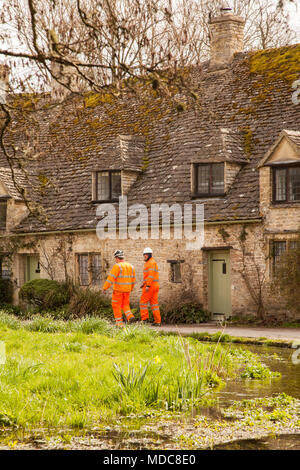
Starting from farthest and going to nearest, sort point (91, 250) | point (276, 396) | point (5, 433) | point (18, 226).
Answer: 1. point (18, 226)
2. point (91, 250)
3. point (276, 396)
4. point (5, 433)

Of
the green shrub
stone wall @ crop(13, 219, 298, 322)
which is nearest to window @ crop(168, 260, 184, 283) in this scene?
stone wall @ crop(13, 219, 298, 322)

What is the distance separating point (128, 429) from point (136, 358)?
451 cm

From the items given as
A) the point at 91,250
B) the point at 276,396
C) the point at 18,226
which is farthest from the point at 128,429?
the point at 18,226

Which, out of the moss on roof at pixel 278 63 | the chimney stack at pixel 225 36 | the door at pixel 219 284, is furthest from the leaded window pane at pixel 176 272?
the chimney stack at pixel 225 36

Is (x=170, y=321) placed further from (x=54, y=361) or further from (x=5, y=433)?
(x=5, y=433)

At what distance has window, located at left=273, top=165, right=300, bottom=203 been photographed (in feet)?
72.1

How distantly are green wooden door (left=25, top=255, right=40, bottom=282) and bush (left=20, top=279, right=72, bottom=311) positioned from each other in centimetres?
198

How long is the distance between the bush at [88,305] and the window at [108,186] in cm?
360

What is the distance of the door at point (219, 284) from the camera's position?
23453mm

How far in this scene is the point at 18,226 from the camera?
2839 centimetres

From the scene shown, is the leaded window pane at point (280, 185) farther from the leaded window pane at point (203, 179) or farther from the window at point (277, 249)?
the leaded window pane at point (203, 179)

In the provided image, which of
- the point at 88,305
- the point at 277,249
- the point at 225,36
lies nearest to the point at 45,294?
the point at 88,305

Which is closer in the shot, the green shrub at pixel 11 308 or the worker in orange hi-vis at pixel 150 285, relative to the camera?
the worker in orange hi-vis at pixel 150 285

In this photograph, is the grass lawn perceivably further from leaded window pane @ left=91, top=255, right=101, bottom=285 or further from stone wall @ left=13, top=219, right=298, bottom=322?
leaded window pane @ left=91, top=255, right=101, bottom=285
